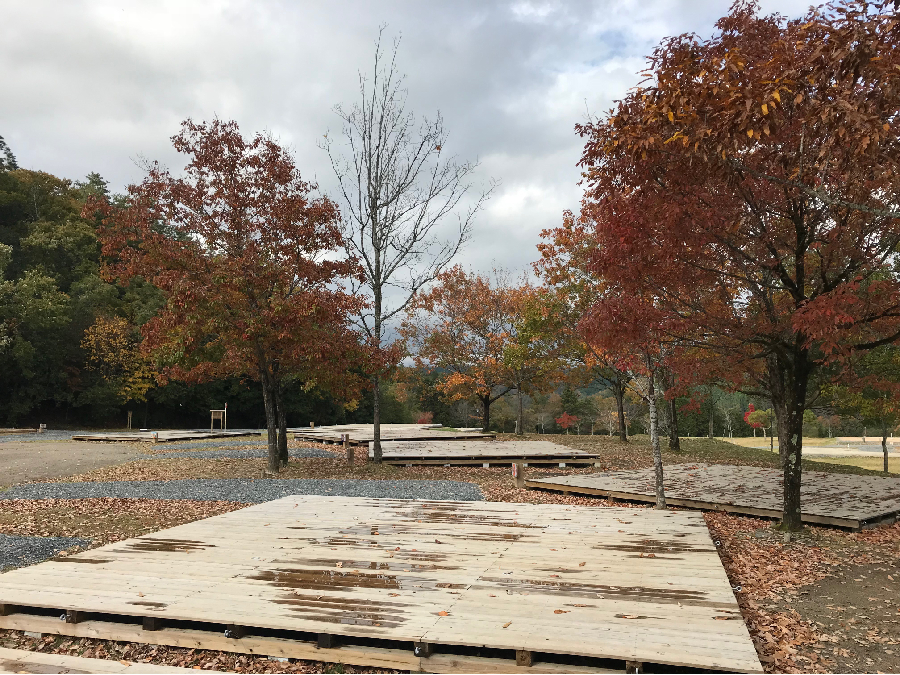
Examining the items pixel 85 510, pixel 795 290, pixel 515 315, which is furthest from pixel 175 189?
pixel 515 315

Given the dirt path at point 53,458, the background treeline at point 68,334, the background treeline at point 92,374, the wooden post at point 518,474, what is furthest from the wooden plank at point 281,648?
the background treeline at point 68,334

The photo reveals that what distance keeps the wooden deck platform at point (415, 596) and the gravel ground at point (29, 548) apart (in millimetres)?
1440

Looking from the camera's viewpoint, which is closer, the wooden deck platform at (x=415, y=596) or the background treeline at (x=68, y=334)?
the wooden deck platform at (x=415, y=596)

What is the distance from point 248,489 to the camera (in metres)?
10.6

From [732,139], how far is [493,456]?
10.9 m

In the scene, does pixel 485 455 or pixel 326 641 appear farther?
pixel 485 455

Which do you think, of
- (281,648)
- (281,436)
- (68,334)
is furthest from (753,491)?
(68,334)

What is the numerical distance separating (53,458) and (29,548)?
37.1ft

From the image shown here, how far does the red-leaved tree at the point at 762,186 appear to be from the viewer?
434 centimetres

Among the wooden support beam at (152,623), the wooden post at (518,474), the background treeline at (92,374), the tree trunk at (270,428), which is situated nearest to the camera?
the wooden support beam at (152,623)

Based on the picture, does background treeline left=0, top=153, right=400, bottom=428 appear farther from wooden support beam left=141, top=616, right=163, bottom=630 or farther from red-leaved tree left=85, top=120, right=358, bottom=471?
wooden support beam left=141, top=616, right=163, bottom=630

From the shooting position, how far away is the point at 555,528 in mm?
6152

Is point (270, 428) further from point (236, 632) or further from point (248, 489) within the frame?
point (236, 632)

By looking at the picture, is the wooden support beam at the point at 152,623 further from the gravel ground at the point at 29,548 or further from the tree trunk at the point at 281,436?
the tree trunk at the point at 281,436
